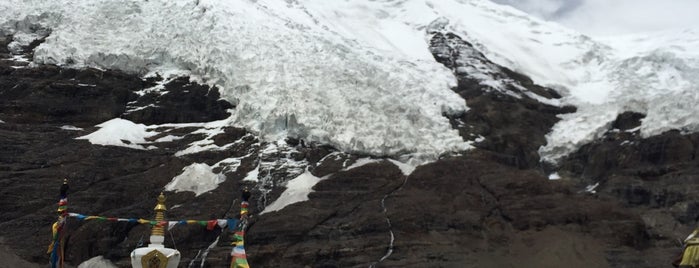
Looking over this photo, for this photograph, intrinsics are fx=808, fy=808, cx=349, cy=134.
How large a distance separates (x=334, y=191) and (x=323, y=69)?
55.1ft

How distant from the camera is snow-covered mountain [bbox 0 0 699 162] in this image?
81.3 meters

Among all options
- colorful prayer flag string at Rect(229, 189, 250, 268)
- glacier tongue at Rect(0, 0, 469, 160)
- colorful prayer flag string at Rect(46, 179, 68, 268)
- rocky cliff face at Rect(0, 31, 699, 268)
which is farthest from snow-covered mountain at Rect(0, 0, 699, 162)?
colorful prayer flag string at Rect(229, 189, 250, 268)

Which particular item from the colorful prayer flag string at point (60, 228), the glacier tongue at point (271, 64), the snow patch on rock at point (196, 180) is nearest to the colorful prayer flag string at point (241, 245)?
the colorful prayer flag string at point (60, 228)

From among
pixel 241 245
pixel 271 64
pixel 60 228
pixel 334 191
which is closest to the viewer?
pixel 241 245

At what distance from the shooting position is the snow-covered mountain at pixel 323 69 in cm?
8131

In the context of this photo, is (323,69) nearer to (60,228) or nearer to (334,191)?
(334,191)

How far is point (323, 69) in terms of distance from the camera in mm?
86312

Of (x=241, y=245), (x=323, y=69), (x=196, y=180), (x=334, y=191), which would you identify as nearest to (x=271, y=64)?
(x=323, y=69)

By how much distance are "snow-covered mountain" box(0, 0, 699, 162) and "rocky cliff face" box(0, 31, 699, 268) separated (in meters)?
2.18

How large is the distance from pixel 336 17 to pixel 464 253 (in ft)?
167

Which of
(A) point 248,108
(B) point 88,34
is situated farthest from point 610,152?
(B) point 88,34

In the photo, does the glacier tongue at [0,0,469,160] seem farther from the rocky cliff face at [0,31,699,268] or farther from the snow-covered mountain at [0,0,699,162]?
the rocky cliff face at [0,31,699,268]

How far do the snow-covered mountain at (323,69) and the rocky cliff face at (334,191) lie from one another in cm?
218

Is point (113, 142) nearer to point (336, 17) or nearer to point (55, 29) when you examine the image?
point (55, 29)
